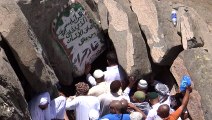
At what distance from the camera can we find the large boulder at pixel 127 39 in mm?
7586

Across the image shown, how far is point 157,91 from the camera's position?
295 inches

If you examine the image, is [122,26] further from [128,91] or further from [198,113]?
[198,113]

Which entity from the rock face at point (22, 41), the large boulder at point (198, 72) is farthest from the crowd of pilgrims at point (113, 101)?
the rock face at point (22, 41)

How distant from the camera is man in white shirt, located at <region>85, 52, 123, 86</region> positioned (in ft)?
24.8

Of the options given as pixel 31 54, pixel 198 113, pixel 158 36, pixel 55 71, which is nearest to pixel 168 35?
pixel 158 36

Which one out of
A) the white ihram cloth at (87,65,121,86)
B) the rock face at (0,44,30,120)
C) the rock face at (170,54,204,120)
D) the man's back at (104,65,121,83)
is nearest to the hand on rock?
the white ihram cloth at (87,65,121,86)

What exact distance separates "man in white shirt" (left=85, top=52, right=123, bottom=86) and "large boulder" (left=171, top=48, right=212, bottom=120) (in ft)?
2.89

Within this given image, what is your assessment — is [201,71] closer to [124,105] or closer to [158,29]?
[158,29]

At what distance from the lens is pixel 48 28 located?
724 cm

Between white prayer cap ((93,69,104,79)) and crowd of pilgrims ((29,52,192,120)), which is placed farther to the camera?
white prayer cap ((93,69,104,79))

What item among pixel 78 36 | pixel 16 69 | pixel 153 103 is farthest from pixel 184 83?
pixel 16 69

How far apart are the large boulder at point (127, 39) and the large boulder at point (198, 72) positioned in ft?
1.61

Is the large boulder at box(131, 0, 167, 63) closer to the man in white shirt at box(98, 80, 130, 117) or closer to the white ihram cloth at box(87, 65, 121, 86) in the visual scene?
the white ihram cloth at box(87, 65, 121, 86)

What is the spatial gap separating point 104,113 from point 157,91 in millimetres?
910
